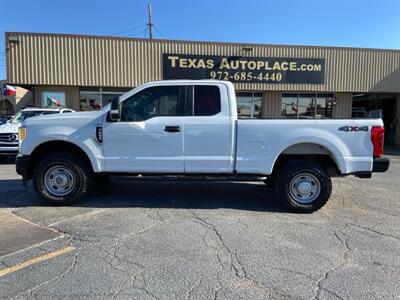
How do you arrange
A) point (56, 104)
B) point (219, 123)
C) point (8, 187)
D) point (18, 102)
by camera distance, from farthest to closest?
point (18, 102), point (56, 104), point (8, 187), point (219, 123)

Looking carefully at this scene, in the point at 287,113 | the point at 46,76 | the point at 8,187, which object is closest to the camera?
the point at 8,187

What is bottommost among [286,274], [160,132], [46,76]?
[286,274]

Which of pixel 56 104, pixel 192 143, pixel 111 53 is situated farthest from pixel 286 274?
pixel 56 104

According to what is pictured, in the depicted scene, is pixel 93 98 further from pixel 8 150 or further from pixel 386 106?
pixel 386 106

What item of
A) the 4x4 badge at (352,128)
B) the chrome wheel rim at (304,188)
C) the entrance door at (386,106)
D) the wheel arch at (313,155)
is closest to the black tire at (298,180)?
the chrome wheel rim at (304,188)

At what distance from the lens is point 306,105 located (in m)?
16.2

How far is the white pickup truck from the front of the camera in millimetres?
5219

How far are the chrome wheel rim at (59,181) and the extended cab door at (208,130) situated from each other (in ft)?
6.75

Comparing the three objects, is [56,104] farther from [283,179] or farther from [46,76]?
[283,179]

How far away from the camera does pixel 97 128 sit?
5.37 metres

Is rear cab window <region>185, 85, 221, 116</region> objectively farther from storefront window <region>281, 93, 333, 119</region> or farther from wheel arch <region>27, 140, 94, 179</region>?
storefront window <region>281, 93, 333, 119</region>

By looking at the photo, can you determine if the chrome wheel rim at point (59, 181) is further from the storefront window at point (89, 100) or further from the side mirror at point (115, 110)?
the storefront window at point (89, 100)

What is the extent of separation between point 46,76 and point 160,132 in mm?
10539

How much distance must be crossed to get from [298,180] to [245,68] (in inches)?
407
